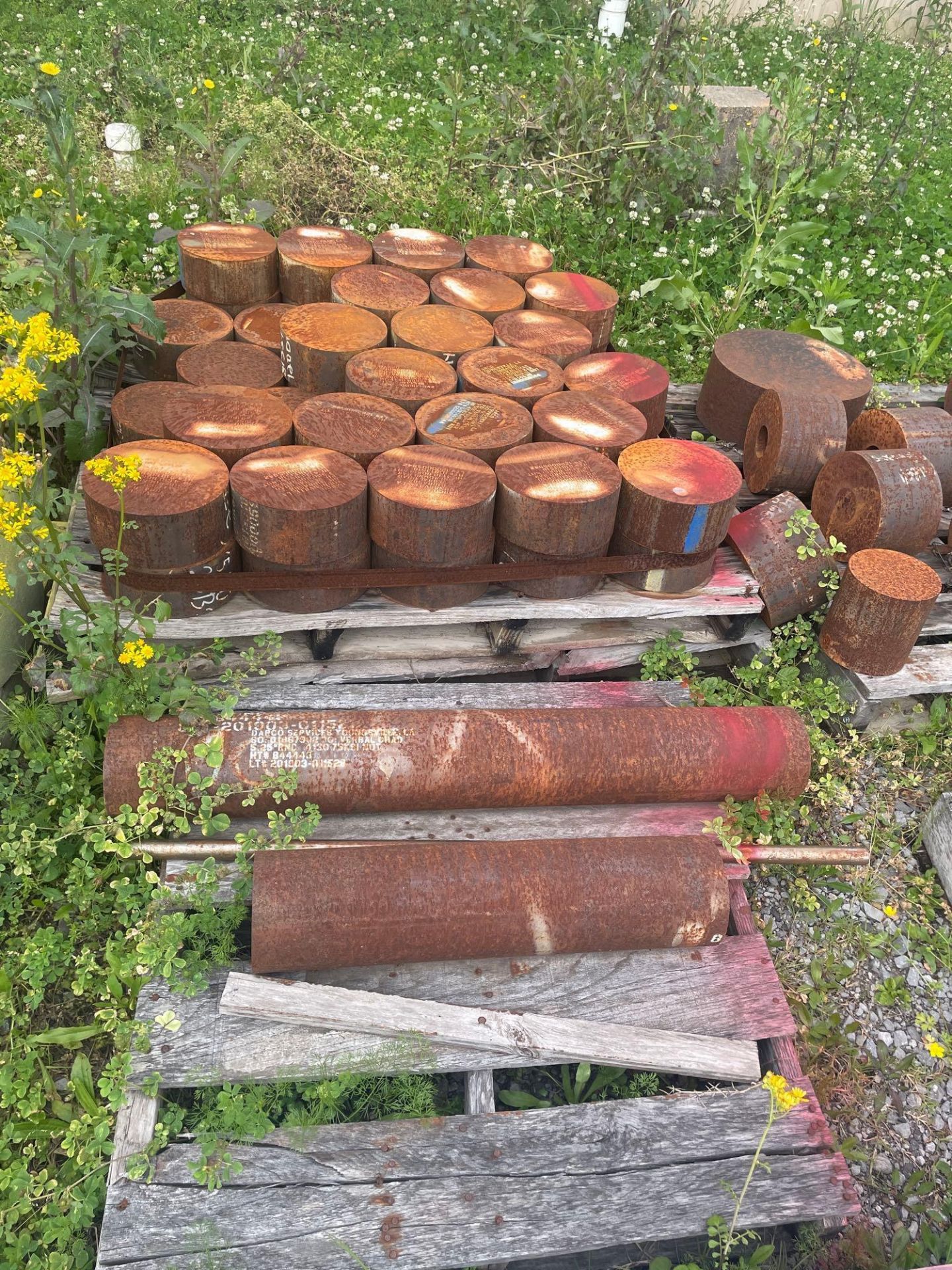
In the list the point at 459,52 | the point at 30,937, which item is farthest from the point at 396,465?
the point at 459,52

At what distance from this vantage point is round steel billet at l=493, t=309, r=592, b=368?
4254 mm

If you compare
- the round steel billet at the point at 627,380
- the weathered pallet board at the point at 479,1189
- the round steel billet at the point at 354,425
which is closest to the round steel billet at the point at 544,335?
the round steel billet at the point at 627,380

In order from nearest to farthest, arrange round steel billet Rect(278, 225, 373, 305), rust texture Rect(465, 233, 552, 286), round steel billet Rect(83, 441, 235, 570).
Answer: round steel billet Rect(83, 441, 235, 570)
round steel billet Rect(278, 225, 373, 305)
rust texture Rect(465, 233, 552, 286)

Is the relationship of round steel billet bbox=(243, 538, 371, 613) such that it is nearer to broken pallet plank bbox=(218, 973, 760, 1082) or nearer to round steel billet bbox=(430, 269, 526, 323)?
broken pallet plank bbox=(218, 973, 760, 1082)

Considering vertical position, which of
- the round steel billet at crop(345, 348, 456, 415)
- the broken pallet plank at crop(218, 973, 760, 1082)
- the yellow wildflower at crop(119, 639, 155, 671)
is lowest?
the broken pallet plank at crop(218, 973, 760, 1082)

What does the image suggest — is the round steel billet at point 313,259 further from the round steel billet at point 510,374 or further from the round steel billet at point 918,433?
the round steel billet at point 918,433

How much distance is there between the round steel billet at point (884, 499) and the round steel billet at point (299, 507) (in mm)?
2038

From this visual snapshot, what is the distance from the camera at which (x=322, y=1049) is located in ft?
8.36

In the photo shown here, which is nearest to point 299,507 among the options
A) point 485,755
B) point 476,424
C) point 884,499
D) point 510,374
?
point 476,424

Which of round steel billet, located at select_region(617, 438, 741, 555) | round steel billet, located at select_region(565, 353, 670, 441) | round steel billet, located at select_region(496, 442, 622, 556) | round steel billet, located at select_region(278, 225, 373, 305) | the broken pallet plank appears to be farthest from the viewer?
round steel billet, located at select_region(278, 225, 373, 305)

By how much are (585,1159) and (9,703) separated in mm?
2402

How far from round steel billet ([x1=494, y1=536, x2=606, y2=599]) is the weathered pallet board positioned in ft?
5.87

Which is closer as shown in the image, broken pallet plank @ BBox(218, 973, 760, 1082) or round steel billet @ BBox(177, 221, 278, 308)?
broken pallet plank @ BBox(218, 973, 760, 1082)

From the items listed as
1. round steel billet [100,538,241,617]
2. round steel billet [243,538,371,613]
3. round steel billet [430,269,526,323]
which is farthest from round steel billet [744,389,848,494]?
round steel billet [100,538,241,617]
